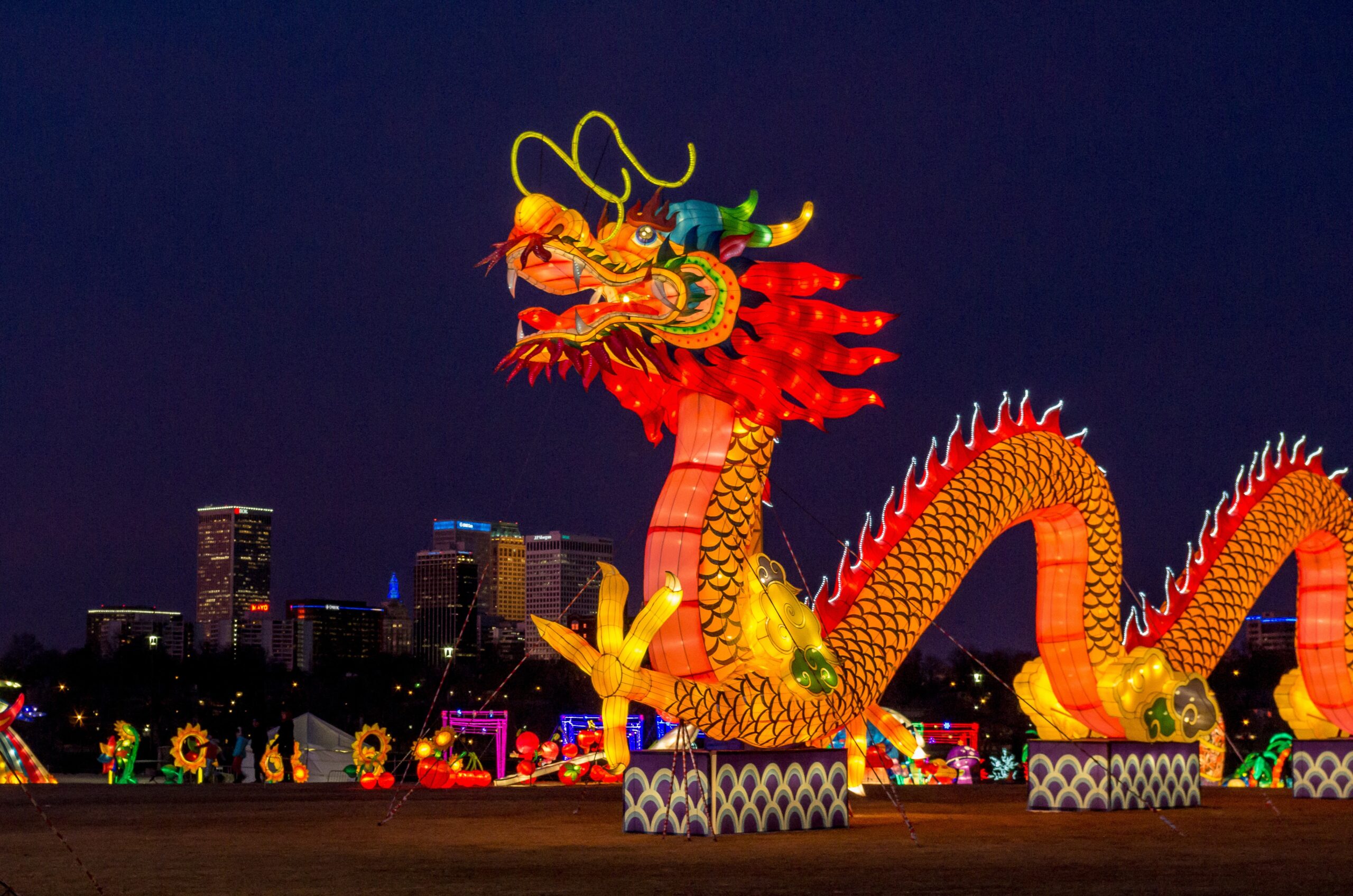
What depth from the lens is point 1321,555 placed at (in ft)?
64.6

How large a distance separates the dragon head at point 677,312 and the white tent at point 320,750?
22.8 meters

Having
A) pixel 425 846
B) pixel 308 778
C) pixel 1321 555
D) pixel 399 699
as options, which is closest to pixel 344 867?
pixel 425 846

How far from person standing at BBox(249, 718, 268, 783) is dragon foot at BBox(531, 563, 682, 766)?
2079cm

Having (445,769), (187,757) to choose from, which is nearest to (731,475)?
(445,769)

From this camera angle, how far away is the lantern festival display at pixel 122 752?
30516 mm

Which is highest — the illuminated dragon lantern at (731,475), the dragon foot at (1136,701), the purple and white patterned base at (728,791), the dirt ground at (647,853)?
the illuminated dragon lantern at (731,475)

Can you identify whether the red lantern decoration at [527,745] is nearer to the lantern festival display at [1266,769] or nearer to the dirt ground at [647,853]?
the dirt ground at [647,853]

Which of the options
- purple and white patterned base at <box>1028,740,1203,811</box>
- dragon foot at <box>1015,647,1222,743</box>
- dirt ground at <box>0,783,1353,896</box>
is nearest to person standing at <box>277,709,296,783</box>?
dirt ground at <box>0,783,1353,896</box>

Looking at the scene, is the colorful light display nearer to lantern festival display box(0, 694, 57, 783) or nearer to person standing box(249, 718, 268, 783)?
person standing box(249, 718, 268, 783)

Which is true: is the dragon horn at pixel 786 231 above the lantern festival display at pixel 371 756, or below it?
above

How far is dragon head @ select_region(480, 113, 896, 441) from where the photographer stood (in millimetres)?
12477

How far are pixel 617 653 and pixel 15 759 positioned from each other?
2046cm

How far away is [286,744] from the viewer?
107 feet

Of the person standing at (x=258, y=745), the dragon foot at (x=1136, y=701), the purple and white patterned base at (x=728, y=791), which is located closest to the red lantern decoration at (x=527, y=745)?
the person standing at (x=258, y=745)
